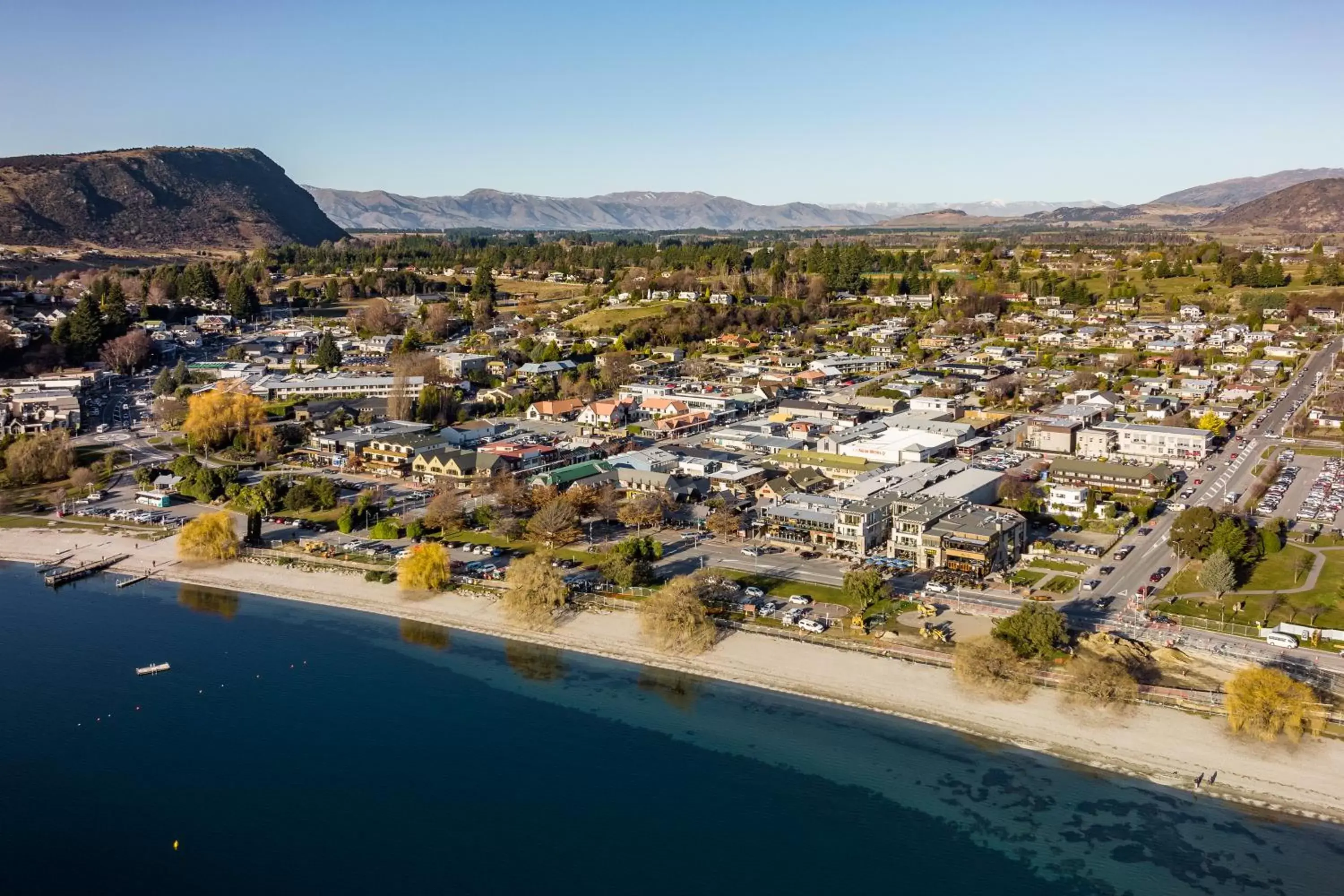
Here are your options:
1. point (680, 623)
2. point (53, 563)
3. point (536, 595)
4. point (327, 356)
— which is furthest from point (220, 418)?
point (680, 623)

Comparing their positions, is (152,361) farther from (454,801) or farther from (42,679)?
(454,801)

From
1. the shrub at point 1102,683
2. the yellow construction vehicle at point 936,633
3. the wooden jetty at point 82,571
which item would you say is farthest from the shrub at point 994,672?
the wooden jetty at point 82,571

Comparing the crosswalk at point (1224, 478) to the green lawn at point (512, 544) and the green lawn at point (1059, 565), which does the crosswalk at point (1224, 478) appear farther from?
the green lawn at point (512, 544)

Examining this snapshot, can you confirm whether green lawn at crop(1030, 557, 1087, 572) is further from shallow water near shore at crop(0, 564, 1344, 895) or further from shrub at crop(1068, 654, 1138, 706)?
shallow water near shore at crop(0, 564, 1344, 895)

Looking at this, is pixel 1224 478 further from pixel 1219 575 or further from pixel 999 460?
pixel 1219 575

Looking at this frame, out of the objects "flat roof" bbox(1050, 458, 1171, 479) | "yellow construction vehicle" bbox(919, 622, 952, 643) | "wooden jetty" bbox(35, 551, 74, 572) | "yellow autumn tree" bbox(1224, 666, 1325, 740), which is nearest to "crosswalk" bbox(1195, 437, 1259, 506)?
"flat roof" bbox(1050, 458, 1171, 479)

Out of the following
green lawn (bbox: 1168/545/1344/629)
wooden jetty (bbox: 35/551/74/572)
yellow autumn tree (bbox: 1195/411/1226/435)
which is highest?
yellow autumn tree (bbox: 1195/411/1226/435)

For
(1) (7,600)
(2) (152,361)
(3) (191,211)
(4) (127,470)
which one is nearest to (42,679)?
(1) (7,600)
